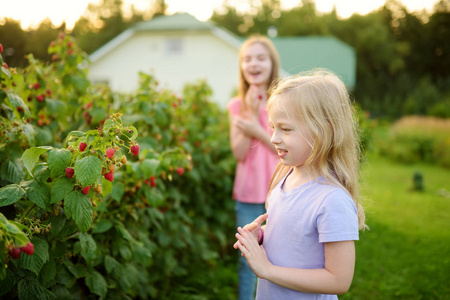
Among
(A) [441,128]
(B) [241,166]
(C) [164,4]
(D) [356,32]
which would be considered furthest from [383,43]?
(B) [241,166]

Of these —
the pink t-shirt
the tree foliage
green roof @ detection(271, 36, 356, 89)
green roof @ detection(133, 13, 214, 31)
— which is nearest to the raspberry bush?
the pink t-shirt

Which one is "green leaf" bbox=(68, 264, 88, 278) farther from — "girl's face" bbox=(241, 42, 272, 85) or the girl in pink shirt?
"girl's face" bbox=(241, 42, 272, 85)

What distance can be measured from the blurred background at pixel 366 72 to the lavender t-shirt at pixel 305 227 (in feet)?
1.37

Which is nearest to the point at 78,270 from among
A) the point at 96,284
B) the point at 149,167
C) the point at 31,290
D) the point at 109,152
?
Answer: the point at 96,284

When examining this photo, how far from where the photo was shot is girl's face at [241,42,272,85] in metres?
2.68

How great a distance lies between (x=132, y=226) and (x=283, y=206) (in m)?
1.25

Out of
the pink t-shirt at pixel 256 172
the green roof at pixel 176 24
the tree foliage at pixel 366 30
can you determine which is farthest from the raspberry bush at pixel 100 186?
the tree foliage at pixel 366 30

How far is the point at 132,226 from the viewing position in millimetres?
2387

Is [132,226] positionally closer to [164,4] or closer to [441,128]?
[441,128]

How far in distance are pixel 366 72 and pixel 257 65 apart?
1575 inches

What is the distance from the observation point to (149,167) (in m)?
2.00

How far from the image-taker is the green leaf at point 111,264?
198cm

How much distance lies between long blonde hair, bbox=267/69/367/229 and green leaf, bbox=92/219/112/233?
1.07m

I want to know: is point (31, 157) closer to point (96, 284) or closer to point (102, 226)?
point (102, 226)
